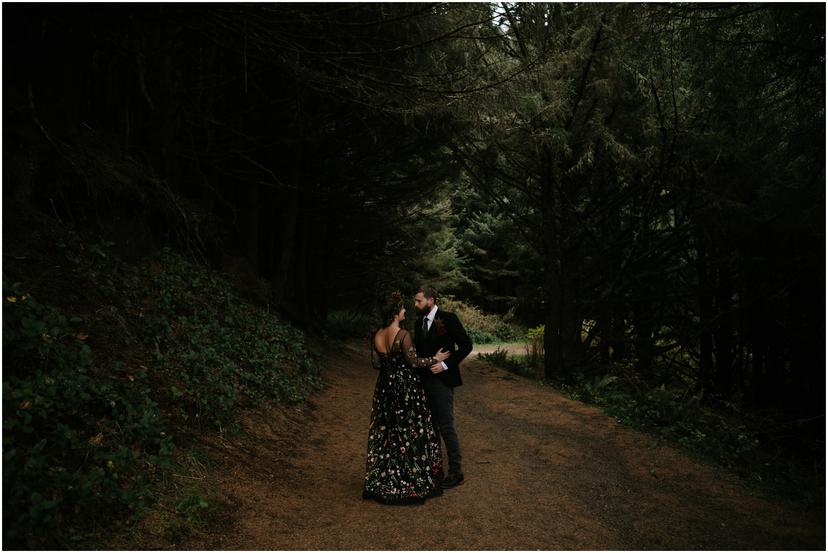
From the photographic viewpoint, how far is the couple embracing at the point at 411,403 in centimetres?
514

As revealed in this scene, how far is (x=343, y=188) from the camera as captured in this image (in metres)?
15.5

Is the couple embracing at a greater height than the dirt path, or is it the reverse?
the couple embracing

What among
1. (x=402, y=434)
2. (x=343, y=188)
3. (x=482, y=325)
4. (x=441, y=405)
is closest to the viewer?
(x=402, y=434)

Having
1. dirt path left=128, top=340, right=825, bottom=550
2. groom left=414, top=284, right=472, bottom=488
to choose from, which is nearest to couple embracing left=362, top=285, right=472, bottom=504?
groom left=414, top=284, right=472, bottom=488

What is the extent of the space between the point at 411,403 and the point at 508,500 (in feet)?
4.40

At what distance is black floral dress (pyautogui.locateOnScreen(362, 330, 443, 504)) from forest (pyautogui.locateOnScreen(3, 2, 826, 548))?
1.88m

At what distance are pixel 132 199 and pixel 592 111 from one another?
30.9 ft

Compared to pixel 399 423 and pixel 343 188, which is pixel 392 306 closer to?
pixel 399 423

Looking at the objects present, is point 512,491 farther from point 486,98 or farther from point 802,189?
point 802,189

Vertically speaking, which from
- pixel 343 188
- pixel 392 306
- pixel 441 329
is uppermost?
pixel 343 188

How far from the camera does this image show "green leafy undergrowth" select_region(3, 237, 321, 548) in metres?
3.57

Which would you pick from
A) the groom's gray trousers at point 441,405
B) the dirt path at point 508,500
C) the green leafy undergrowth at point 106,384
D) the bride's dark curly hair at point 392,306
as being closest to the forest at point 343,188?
the green leafy undergrowth at point 106,384

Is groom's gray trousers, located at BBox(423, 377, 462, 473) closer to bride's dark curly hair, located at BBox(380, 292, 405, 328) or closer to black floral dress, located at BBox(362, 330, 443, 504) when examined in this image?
black floral dress, located at BBox(362, 330, 443, 504)

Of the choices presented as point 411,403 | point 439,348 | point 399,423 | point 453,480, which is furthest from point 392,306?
point 453,480
